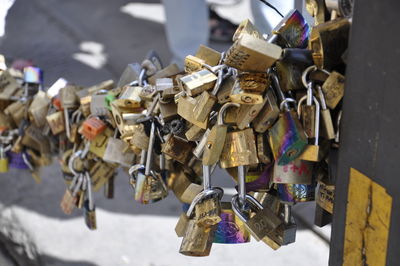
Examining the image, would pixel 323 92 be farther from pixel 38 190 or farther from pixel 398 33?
pixel 38 190

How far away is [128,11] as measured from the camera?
4.37 metres

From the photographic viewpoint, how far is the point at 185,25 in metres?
3.13

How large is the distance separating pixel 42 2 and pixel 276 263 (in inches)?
124

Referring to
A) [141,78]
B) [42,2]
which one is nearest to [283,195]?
[141,78]

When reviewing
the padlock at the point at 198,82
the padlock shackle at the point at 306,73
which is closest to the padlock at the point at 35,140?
the padlock at the point at 198,82

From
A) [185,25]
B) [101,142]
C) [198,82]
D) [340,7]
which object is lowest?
[185,25]

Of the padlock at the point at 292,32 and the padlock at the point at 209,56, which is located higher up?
the padlock at the point at 292,32

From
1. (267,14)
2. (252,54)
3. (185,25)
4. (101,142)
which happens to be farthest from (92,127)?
(185,25)

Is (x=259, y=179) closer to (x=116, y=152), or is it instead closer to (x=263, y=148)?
(x=263, y=148)

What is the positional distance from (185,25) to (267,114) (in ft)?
7.90

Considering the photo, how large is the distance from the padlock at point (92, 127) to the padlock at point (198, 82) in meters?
0.32

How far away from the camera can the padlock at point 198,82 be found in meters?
0.80

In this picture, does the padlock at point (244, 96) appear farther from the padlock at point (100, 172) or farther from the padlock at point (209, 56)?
the padlock at point (100, 172)

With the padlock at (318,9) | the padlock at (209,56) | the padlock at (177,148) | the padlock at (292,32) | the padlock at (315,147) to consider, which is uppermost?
the padlock at (318,9)
